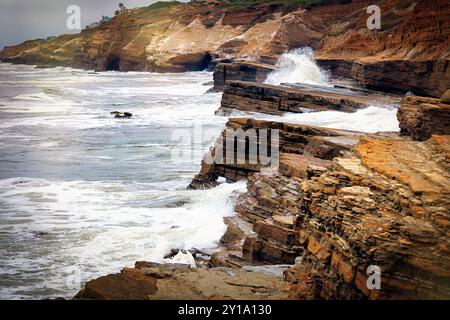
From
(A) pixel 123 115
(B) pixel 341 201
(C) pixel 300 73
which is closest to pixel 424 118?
(B) pixel 341 201

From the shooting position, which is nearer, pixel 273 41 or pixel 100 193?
pixel 100 193

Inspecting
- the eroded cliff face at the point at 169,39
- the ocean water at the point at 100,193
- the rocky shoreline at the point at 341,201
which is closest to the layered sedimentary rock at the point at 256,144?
the rocky shoreline at the point at 341,201

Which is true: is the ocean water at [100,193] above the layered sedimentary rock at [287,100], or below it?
below

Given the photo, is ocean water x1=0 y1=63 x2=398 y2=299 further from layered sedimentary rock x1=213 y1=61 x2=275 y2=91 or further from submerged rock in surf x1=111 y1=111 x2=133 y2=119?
layered sedimentary rock x1=213 y1=61 x2=275 y2=91

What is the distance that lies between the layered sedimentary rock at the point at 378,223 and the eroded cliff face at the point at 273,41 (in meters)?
16.2

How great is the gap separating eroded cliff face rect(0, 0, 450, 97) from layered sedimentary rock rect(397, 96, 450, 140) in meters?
8.39

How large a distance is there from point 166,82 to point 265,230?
4640 cm

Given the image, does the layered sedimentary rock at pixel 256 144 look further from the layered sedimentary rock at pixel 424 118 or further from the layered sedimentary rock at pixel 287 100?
the layered sedimentary rock at pixel 287 100

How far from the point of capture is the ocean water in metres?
9.11

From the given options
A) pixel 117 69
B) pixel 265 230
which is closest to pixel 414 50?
pixel 265 230

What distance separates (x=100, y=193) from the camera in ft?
43.8

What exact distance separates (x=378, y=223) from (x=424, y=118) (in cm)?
816

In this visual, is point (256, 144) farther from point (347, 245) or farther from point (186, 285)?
point (347, 245)

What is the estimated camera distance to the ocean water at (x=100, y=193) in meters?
9.11
